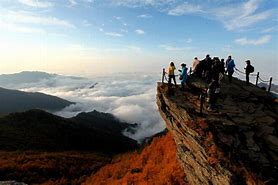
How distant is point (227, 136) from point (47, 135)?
9697 cm

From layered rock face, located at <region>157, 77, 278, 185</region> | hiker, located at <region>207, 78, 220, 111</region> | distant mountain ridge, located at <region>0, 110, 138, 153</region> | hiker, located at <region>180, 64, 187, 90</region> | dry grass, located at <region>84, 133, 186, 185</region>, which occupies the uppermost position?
hiker, located at <region>180, 64, 187, 90</region>

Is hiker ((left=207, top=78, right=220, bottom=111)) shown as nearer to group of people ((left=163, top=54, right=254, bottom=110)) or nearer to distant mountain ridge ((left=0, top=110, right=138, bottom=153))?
group of people ((left=163, top=54, right=254, bottom=110))

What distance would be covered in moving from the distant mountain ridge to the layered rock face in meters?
68.3

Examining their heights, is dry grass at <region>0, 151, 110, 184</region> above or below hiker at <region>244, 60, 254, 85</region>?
below

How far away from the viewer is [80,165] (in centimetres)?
4700

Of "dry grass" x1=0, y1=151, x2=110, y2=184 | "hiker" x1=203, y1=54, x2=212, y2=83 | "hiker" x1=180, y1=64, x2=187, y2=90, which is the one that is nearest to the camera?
"hiker" x1=180, y1=64, x2=187, y2=90

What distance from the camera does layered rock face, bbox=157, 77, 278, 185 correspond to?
16.7 metres

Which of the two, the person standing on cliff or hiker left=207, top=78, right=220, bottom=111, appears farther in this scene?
the person standing on cliff

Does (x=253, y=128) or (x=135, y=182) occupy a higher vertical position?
(x=253, y=128)

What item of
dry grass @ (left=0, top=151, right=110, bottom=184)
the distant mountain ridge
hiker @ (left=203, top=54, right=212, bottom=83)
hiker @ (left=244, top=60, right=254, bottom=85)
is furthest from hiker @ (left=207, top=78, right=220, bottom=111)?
the distant mountain ridge

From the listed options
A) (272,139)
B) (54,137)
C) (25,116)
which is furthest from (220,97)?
(25,116)

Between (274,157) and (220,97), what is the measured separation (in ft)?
28.8

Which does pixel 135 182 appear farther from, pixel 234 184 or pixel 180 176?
pixel 234 184

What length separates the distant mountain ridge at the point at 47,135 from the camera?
89.6m
